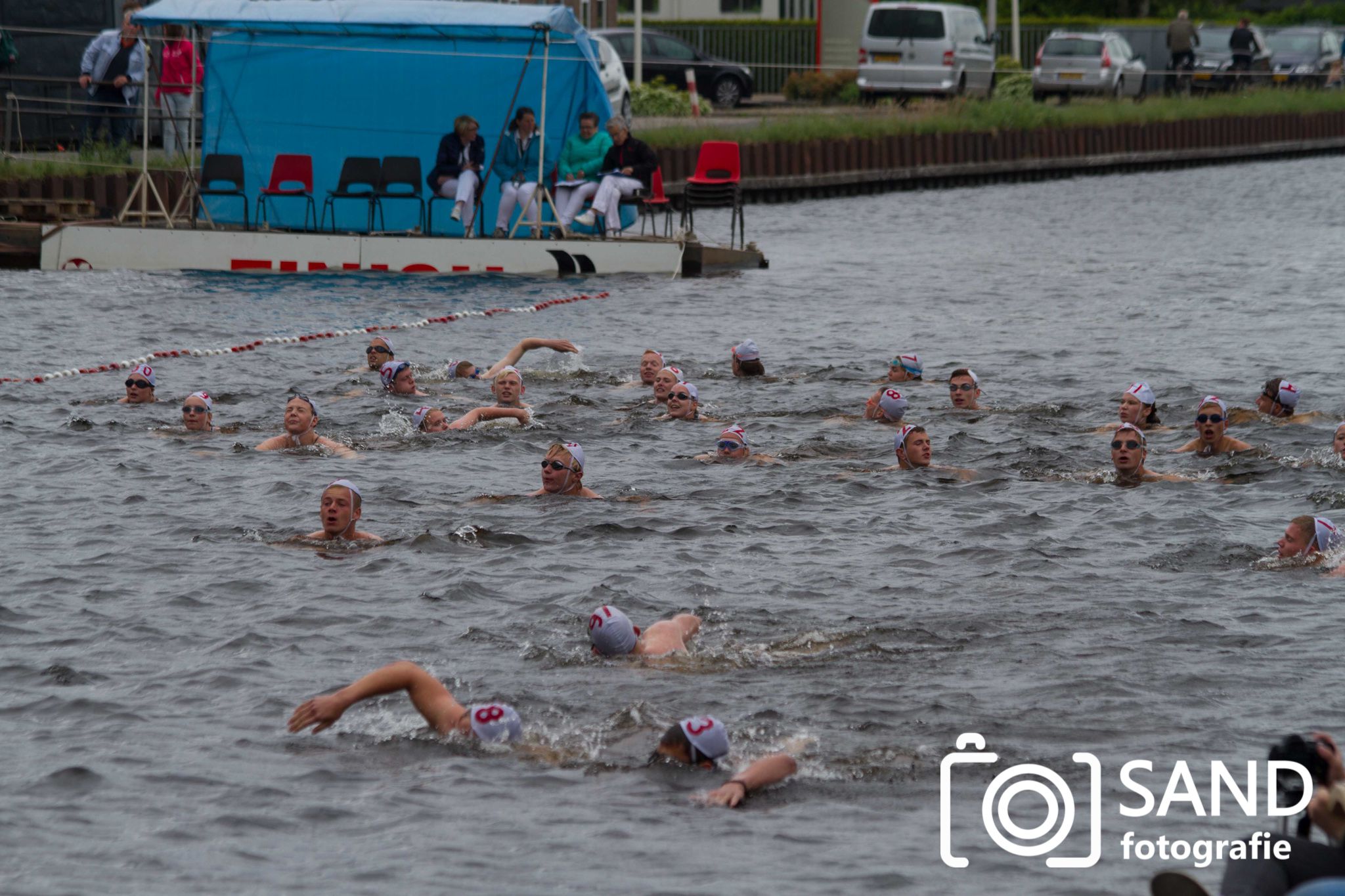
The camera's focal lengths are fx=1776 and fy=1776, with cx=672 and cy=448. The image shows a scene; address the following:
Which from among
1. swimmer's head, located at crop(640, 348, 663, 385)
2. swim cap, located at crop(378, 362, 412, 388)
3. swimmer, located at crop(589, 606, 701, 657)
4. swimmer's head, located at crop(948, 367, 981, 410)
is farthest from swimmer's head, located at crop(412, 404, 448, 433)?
swimmer, located at crop(589, 606, 701, 657)

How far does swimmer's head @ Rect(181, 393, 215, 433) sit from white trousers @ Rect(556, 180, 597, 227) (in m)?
11.6

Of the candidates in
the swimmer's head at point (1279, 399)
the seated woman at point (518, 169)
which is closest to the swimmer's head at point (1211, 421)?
the swimmer's head at point (1279, 399)

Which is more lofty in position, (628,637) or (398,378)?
(398,378)

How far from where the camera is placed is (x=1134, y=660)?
10.2 metres

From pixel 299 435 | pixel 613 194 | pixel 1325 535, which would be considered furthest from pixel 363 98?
pixel 1325 535

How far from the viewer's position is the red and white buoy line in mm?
19422

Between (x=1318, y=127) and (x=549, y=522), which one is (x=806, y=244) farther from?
(x=1318, y=127)

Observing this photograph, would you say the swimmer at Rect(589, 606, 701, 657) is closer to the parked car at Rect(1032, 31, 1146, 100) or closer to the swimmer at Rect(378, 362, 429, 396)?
the swimmer at Rect(378, 362, 429, 396)

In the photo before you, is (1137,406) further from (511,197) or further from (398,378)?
(511,197)

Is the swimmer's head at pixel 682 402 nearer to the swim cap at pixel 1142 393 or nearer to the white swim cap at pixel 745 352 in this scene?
the white swim cap at pixel 745 352

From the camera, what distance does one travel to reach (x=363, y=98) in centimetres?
2864

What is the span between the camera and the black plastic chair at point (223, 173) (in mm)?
26922

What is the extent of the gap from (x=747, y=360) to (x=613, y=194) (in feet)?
26.1

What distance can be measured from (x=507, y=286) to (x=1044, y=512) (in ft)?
46.6
